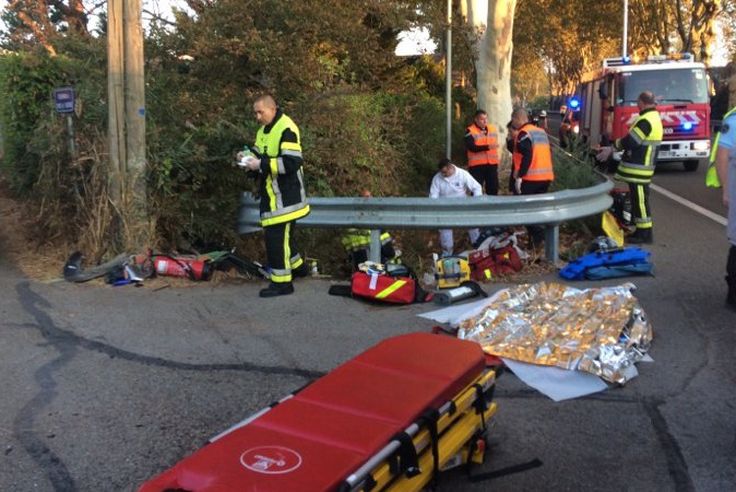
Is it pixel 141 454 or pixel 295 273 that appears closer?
pixel 141 454

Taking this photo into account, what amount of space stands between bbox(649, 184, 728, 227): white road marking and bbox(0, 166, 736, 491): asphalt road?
3899 mm

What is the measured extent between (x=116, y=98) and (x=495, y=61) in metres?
8.84

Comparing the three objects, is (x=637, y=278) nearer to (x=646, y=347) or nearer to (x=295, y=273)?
(x=646, y=347)

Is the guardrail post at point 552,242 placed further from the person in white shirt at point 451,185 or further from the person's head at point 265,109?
the person's head at point 265,109

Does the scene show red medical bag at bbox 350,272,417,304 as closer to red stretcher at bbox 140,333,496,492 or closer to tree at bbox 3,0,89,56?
red stretcher at bbox 140,333,496,492

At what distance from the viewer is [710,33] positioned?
3484 cm

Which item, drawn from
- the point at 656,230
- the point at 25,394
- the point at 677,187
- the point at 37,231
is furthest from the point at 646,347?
the point at 677,187

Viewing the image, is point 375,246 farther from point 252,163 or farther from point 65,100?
point 65,100

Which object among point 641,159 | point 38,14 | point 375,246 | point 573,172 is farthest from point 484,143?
point 38,14

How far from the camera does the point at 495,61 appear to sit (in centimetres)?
1448

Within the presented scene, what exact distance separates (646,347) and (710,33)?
3458 centimetres

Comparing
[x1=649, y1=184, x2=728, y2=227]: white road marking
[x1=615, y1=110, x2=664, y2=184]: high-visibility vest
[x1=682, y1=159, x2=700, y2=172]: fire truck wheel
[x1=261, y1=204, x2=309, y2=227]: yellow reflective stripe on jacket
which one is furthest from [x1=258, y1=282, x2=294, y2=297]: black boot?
[x1=682, y1=159, x2=700, y2=172]: fire truck wheel

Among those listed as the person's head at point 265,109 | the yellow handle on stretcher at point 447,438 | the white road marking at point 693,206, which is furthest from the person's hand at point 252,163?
the white road marking at point 693,206

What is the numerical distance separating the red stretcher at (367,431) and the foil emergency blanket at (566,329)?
4.34ft
